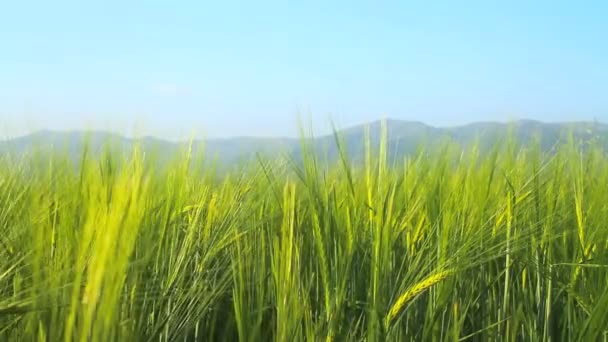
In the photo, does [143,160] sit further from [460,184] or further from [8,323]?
[460,184]

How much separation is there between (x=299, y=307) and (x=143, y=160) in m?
0.33

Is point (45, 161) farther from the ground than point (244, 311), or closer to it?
farther from the ground

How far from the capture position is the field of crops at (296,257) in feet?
2.42

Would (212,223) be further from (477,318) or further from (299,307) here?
(477,318)

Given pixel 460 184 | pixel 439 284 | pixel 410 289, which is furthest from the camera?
pixel 460 184

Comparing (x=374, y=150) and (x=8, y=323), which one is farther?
(x=374, y=150)

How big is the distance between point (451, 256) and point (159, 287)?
43cm

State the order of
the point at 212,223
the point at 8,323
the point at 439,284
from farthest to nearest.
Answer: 1. the point at 212,223
2. the point at 439,284
3. the point at 8,323

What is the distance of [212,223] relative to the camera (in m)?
1.25

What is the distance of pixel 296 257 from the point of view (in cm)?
Result: 94

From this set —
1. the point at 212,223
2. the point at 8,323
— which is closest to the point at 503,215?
the point at 212,223

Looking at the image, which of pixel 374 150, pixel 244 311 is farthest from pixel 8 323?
pixel 374 150

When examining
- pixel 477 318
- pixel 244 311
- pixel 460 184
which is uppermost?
pixel 460 184

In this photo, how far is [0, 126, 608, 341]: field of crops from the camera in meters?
0.74
